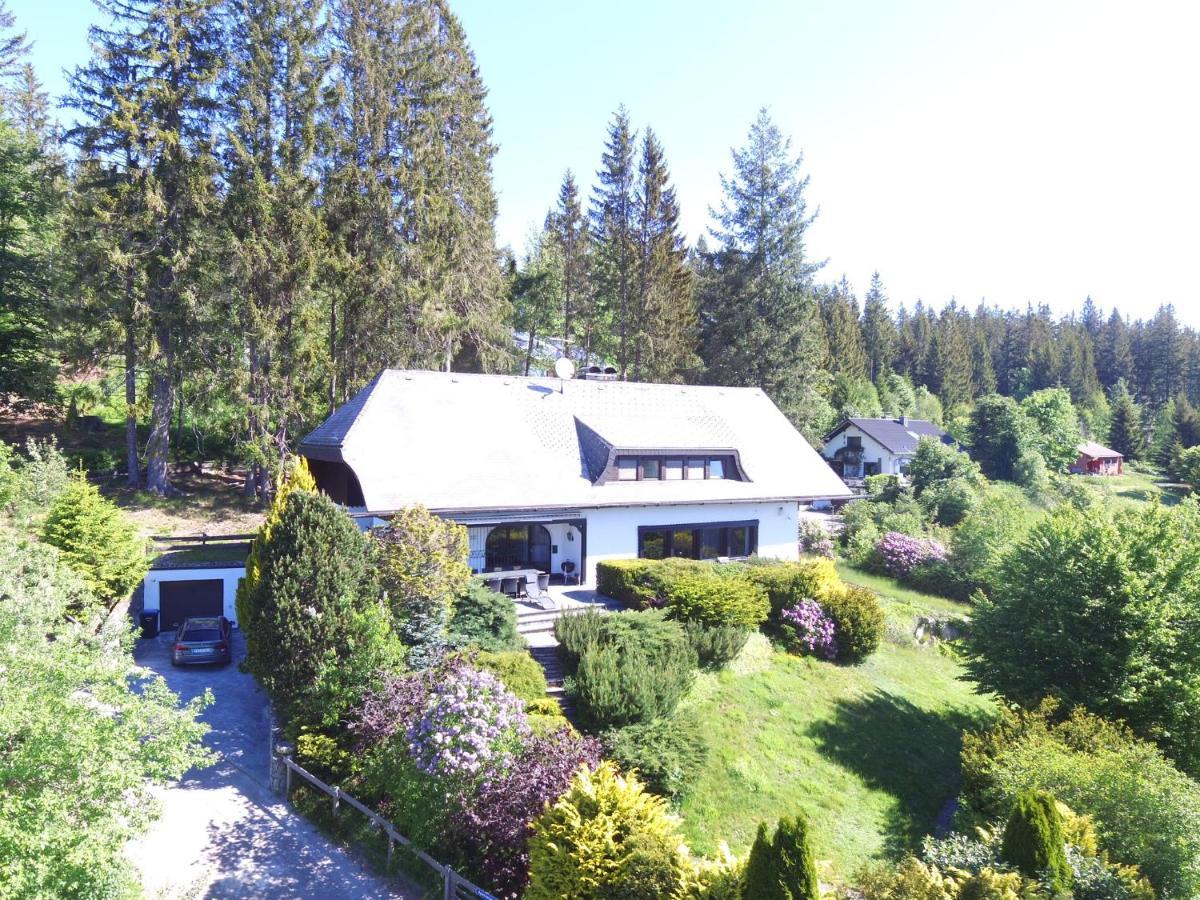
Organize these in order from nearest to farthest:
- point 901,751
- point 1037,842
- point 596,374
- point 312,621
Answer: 1. point 1037,842
2. point 312,621
3. point 901,751
4. point 596,374

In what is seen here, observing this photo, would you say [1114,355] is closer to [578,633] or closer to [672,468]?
[672,468]

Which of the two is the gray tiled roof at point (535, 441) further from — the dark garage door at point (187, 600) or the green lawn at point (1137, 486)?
the green lawn at point (1137, 486)

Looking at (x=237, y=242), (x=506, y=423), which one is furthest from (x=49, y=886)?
(x=237, y=242)

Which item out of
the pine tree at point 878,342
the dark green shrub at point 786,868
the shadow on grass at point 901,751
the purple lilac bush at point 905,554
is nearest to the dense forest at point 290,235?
the purple lilac bush at point 905,554

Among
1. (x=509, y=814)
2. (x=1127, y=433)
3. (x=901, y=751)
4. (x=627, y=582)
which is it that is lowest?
(x=901, y=751)

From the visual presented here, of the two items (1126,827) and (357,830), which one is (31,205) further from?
(1126,827)

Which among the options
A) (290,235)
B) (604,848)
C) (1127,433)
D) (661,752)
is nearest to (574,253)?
(290,235)

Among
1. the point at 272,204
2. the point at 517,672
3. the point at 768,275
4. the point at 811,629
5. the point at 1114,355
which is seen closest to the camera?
the point at 517,672
